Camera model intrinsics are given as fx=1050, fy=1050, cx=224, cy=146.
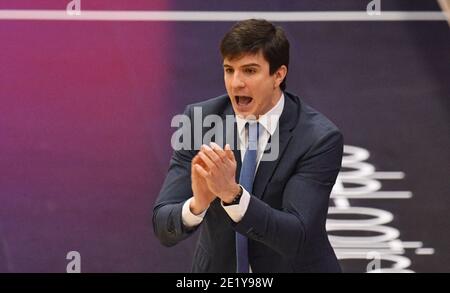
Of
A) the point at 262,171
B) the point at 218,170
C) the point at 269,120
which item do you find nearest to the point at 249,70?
the point at 269,120

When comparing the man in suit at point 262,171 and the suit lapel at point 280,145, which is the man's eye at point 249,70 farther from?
the suit lapel at point 280,145

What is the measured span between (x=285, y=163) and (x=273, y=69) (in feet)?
0.94

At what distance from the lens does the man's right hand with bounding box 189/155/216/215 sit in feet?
9.40

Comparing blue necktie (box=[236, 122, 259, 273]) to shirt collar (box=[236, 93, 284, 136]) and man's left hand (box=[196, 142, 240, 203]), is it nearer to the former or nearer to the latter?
shirt collar (box=[236, 93, 284, 136])

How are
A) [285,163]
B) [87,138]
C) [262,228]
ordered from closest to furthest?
[262,228] < [285,163] < [87,138]

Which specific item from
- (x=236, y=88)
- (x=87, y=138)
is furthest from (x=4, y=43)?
(x=236, y=88)

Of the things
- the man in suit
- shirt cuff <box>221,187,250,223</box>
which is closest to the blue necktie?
the man in suit

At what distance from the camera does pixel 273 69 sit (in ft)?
10.3

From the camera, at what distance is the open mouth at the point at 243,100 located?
316 cm

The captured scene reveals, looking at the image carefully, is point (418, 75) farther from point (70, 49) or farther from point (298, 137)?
point (298, 137)

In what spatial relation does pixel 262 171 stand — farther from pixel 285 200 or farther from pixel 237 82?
pixel 237 82

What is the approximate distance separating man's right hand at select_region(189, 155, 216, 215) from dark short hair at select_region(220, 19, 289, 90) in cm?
39

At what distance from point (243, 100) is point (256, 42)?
0.61 ft
